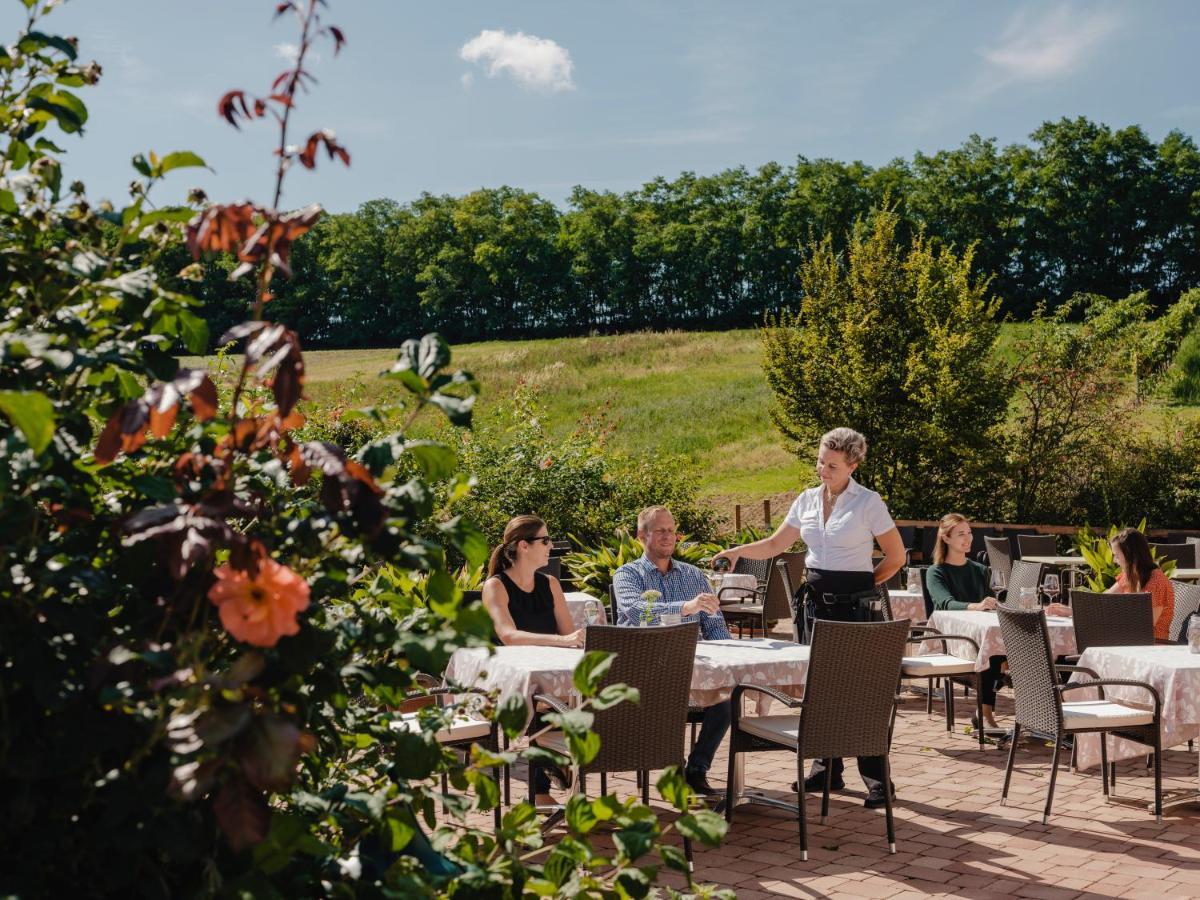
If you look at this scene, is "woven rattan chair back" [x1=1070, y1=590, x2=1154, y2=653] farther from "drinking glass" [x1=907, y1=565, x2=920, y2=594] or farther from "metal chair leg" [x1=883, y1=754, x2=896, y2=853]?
"drinking glass" [x1=907, y1=565, x2=920, y2=594]

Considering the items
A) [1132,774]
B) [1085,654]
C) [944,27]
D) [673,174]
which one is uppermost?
[673,174]

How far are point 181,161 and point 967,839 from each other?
4704mm

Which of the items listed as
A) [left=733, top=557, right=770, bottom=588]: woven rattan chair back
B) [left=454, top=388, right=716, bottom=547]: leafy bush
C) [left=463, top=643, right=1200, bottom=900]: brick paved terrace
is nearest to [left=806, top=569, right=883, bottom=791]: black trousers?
[left=463, top=643, right=1200, bottom=900]: brick paved terrace

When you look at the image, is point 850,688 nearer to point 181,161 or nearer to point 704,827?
point 704,827

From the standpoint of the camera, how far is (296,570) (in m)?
1.45

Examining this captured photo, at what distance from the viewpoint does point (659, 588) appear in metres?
6.07

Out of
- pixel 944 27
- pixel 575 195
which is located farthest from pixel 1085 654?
pixel 575 195

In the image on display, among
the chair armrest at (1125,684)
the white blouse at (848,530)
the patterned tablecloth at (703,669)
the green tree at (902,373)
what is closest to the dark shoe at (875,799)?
the patterned tablecloth at (703,669)

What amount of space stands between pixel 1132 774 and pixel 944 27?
13.1 m

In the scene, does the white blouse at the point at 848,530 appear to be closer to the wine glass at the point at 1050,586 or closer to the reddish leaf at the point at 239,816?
the wine glass at the point at 1050,586

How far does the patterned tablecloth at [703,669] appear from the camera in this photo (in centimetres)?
502

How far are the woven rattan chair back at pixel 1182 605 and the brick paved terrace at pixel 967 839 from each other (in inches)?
27.3

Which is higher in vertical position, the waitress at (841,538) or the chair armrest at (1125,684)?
the waitress at (841,538)

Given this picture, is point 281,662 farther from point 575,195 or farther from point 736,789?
point 575,195
